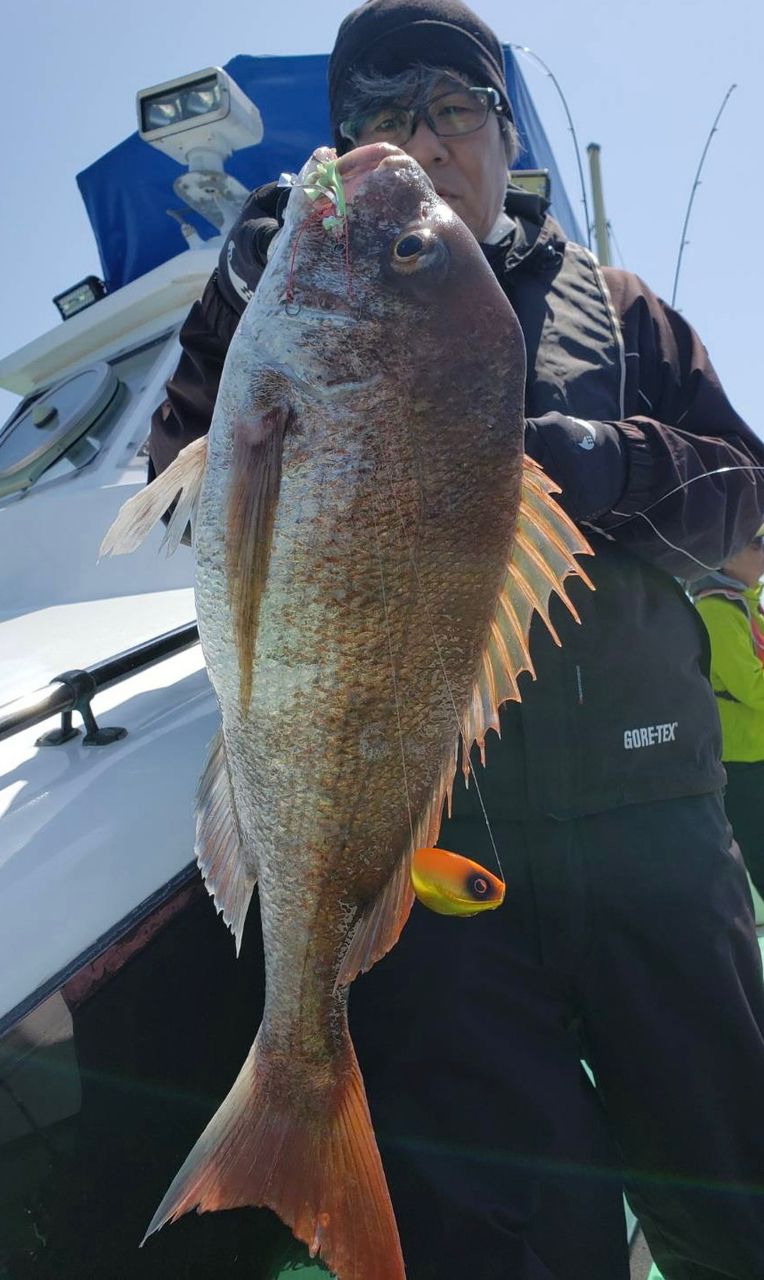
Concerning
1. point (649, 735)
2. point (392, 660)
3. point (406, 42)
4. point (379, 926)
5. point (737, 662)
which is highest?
point (406, 42)

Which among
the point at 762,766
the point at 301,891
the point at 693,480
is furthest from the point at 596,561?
the point at 762,766

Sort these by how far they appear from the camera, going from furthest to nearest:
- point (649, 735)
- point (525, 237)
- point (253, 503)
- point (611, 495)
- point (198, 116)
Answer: point (198, 116), point (525, 237), point (649, 735), point (611, 495), point (253, 503)

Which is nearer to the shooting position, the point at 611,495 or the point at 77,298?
the point at 611,495

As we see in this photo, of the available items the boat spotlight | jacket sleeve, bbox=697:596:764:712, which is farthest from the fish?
the boat spotlight

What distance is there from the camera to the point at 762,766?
13.1 feet

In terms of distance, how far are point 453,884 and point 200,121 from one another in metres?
5.11

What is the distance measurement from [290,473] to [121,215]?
6222mm

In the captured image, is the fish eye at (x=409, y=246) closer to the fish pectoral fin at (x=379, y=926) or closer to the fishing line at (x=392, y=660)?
the fishing line at (x=392, y=660)

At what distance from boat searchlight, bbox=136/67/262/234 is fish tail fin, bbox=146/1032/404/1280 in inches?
201

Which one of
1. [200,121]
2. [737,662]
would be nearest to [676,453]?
[737,662]

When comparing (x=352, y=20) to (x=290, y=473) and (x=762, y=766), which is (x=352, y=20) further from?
(x=762, y=766)

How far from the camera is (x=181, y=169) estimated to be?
6.16 metres

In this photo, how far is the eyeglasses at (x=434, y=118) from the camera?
1.92m

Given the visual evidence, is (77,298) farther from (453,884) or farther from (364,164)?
(453,884)
